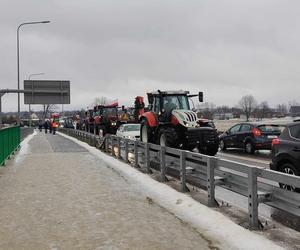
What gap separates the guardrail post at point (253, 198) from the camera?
22.7 ft

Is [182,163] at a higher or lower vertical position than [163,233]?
higher

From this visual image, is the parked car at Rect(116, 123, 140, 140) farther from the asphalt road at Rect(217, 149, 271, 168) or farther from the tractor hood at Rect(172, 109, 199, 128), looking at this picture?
the tractor hood at Rect(172, 109, 199, 128)

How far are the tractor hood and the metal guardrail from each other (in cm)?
244

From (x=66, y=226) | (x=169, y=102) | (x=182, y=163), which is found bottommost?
(x=66, y=226)

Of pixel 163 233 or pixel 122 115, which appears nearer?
pixel 163 233

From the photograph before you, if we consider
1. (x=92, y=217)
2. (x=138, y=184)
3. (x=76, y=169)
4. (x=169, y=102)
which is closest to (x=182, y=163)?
(x=138, y=184)

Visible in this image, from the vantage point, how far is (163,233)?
6887mm

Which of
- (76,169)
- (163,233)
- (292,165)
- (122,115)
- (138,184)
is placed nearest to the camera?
(163,233)

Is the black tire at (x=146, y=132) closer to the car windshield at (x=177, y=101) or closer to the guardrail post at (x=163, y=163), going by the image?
the car windshield at (x=177, y=101)

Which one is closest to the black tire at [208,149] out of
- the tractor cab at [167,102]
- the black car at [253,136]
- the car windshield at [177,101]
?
the tractor cab at [167,102]

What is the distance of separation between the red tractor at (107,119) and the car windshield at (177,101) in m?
17.8

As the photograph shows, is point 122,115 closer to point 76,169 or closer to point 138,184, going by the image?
point 76,169

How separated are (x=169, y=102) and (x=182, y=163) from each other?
23.2 feet

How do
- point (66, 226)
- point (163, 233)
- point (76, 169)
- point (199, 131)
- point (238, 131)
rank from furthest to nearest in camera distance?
point (238, 131) → point (199, 131) → point (76, 169) → point (66, 226) → point (163, 233)
